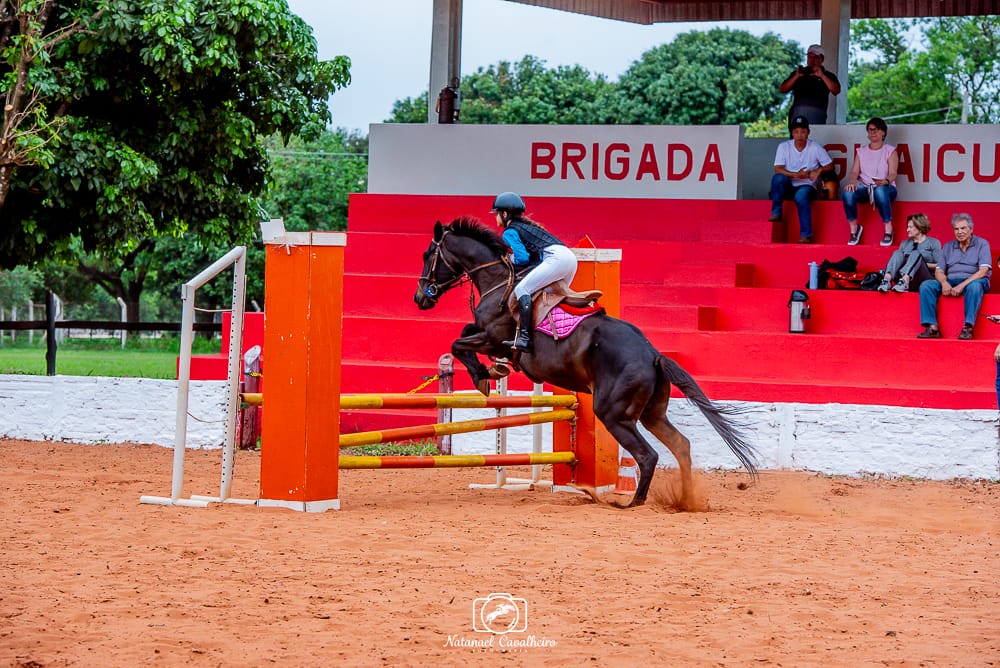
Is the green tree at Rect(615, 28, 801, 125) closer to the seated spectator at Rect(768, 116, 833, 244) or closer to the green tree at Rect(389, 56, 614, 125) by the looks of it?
the green tree at Rect(389, 56, 614, 125)

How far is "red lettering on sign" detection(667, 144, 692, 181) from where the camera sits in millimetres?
16594

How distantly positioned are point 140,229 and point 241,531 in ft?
28.0

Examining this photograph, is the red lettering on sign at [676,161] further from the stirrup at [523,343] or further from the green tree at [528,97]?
the green tree at [528,97]

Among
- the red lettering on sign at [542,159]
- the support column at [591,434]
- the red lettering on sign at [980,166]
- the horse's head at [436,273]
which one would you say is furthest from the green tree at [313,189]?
the support column at [591,434]

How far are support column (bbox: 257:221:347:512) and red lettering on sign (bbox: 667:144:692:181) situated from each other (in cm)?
896

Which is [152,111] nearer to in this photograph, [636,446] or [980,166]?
[636,446]

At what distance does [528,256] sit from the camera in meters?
9.50

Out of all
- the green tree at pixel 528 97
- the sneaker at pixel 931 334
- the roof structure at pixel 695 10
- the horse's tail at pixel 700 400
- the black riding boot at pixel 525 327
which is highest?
the green tree at pixel 528 97

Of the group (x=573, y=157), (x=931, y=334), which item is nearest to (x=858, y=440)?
(x=931, y=334)

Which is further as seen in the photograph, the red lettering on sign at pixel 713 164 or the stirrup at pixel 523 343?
the red lettering on sign at pixel 713 164

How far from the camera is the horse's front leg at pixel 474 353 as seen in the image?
9.31 meters

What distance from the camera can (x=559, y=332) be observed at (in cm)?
923
